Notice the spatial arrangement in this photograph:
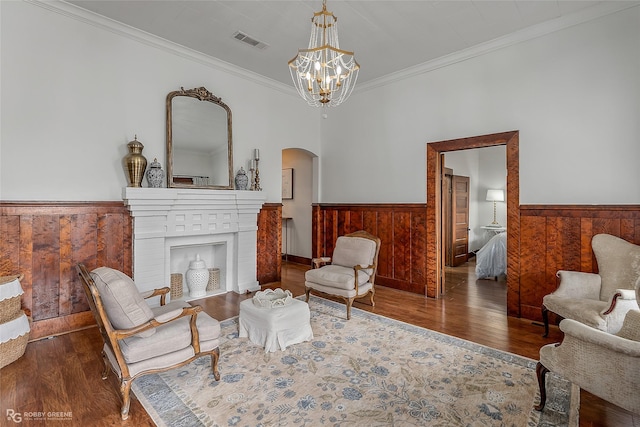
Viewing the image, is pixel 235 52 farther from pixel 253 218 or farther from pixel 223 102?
pixel 253 218

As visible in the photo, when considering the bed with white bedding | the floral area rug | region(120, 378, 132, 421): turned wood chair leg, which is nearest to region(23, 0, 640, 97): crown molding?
the bed with white bedding

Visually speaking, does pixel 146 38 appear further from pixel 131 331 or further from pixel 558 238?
pixel 558 238

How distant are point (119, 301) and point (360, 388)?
1890 mm

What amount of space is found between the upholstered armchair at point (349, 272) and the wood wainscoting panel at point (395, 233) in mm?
818

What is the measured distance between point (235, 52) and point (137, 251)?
3.12 metres

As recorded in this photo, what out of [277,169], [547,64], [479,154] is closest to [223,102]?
[277,169]

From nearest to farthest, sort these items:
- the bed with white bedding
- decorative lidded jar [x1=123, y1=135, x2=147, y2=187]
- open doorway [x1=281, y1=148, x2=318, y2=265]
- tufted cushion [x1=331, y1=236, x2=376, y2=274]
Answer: decorative lidded jar [x1=123, y1=135, x2=147, y2=187] → tufted cushion [x1=331, y1=236, x2=376, y2=274] → the bed with white bedding → open doorway [x1=281, y1=148, x2=318, y2=265]

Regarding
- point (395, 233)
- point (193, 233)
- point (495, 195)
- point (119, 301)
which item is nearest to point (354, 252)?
point (395, 233)

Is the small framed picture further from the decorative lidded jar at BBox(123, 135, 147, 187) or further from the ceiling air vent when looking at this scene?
the decorative lidded jar at BBox(123, 135, 147, 187)

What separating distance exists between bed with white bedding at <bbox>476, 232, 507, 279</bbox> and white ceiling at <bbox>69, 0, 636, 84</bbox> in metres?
3.54

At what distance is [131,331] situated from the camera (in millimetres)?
2121

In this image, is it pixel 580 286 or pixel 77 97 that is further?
pixel 77 97

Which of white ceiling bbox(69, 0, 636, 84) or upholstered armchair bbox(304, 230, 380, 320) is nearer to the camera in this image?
white ceiling bbox(69, 0, 636, 84)

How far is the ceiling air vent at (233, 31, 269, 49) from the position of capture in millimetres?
4082
